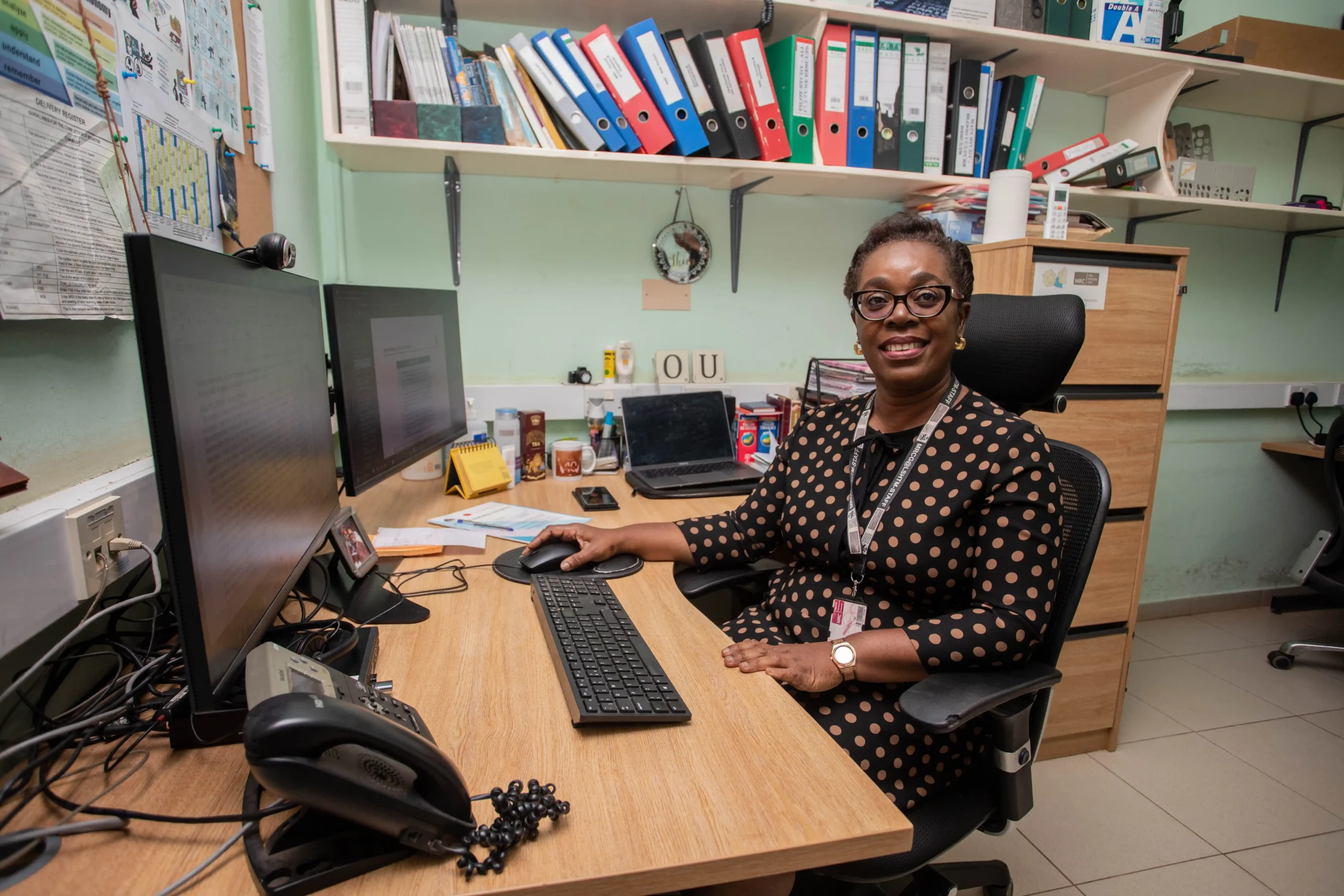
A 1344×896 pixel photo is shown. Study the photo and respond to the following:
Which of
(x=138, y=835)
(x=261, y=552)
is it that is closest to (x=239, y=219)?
(x=261, y=552)

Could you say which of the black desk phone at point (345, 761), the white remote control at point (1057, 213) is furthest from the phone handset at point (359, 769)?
the white remote control at point (1057, 213)

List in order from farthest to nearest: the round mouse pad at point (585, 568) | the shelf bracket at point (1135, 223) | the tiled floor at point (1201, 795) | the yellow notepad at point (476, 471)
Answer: the shelf bracket at point (1135, 223) < the yellow notepad at point (476, 471) < the tiled floor at point (1201, 795) < the round mouse pad at point (585, 568)

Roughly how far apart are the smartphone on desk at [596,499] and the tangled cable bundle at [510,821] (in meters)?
1.01

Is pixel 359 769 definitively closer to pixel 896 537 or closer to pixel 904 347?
pixel 896 537

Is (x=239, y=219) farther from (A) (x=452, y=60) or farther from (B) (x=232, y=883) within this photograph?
(B) (x=232, y=883)

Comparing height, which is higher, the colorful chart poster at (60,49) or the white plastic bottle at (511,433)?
the colorful chart poster at (60,49)

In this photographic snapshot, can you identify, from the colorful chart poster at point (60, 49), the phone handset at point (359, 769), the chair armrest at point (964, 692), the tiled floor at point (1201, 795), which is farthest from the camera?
the tiled floor at point (1201, 795)

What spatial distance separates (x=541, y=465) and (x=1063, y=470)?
132cm

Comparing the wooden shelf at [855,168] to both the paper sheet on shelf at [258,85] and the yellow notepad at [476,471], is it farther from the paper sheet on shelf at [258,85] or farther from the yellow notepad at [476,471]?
the yellow notepad at [476,471]

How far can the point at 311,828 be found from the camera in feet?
1.93

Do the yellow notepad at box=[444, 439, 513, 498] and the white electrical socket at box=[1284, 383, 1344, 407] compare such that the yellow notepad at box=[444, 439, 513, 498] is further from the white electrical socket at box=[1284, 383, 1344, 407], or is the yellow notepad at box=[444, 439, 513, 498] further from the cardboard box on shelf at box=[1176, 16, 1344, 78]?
the white electrical socket at box=[1284, 383, 1344, 407]

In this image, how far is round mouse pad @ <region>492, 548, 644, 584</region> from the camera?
121 centimetres

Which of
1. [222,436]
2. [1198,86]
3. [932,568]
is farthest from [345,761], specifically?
[1198,86]

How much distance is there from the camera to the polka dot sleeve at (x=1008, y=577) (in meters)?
1.01
